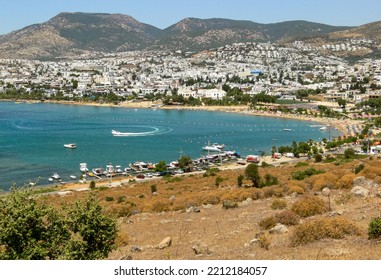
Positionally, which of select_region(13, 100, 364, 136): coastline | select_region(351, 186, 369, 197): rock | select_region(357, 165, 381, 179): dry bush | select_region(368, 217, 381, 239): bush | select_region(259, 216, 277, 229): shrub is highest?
select_region(368, 217, 381, 239): bush

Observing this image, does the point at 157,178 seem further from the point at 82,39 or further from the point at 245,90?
the point at 82,39

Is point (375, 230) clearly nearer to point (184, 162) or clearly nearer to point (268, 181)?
point (268, 181)

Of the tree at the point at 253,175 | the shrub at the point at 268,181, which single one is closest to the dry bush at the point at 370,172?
the shrub at the point at 268,181

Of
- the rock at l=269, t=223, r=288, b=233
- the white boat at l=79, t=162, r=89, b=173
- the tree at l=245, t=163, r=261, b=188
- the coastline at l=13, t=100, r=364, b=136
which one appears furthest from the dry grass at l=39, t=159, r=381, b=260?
the coastline at l=13, t=100, r=364, b=136

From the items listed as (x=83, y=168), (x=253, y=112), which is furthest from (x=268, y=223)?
(x=253, y=112)

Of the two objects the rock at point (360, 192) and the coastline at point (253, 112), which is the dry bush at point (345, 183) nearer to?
the rock at point (360, 192)

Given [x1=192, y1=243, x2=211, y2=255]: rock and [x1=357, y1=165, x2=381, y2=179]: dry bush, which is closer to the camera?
[x1=192, y1=243, x2=211, y2=255]: rock

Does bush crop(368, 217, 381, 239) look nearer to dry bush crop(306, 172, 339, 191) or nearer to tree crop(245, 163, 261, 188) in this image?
dry bush crop(306, 172, 339, 191)

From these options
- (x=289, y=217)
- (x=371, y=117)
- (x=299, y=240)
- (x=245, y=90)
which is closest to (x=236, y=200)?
(x=289, y=217)
